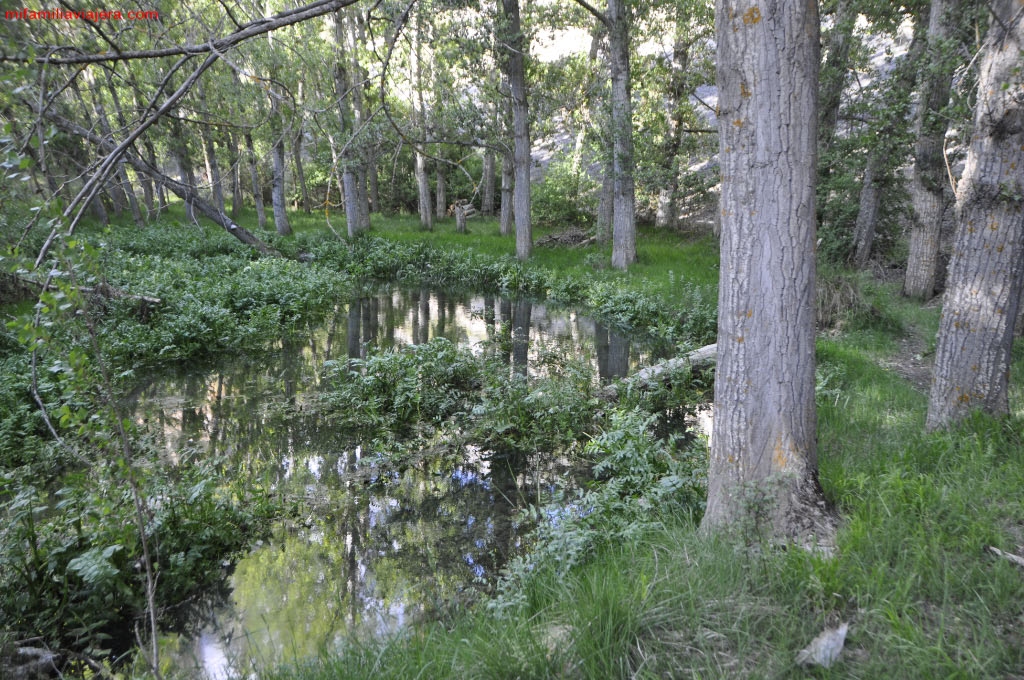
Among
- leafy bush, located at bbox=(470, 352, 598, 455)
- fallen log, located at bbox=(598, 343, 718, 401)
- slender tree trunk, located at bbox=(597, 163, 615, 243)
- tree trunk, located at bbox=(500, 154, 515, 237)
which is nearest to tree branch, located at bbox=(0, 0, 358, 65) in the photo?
leafy bush, located at bbox=(470, 352, 598, 455)

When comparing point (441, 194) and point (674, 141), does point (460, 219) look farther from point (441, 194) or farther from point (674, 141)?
point (674, 141)

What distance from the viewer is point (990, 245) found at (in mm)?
4531

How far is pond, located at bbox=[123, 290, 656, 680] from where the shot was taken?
13.8 feet

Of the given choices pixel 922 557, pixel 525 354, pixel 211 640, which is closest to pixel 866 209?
pixel 525 354

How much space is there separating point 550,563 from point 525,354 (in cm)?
682

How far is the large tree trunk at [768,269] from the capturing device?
3.19 meters

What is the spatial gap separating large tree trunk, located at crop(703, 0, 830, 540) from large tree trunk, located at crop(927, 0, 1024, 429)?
2.11 metres

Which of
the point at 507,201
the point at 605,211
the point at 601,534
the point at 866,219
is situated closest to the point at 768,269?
the point at 601,534

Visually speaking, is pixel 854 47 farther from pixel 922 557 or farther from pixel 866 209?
pixel 922 557

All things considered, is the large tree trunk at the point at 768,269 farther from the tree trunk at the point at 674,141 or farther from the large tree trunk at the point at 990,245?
the tree trunk at the point at 674,141

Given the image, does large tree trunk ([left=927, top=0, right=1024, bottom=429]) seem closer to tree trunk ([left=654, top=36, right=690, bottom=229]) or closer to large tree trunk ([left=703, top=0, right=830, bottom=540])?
large tree trunk ([left=703, top=0, right=830, bottom=540])

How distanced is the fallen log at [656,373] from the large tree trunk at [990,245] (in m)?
3.34

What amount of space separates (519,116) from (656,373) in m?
12.1

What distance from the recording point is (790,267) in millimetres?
3303
